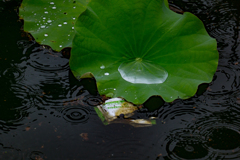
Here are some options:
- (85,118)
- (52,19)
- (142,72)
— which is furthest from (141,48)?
(52,19)

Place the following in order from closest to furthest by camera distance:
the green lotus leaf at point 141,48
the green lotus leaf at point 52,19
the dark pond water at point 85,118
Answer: the dark pond water at point 85,118
the green lotus leaf at point 141,48
the green lotus leaf at point 52,19

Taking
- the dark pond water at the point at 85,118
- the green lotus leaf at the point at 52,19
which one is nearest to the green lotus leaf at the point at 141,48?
the dark pond water at the point at 85,118

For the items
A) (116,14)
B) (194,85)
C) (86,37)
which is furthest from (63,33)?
(194,85)

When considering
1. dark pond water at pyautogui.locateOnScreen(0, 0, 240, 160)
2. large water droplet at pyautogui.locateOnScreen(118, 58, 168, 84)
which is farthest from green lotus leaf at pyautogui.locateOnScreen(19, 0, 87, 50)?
large water droplet at pyautogui.locateOnScreen(118, 58, 168, 84)

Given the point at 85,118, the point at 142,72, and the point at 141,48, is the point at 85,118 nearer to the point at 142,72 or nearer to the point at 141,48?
the point at 142,72

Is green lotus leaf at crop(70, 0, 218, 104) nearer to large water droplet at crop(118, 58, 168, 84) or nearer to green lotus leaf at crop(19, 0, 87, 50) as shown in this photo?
large water droplet at crop(118, 58, 168, 84)

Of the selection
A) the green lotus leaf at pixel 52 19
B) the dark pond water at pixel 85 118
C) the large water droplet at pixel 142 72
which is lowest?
the dark pond water at pixel 85 118

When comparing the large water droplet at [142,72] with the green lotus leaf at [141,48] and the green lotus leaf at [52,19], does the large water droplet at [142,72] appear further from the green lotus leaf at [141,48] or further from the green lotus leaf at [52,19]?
the green lotus leaf at [52,19]
